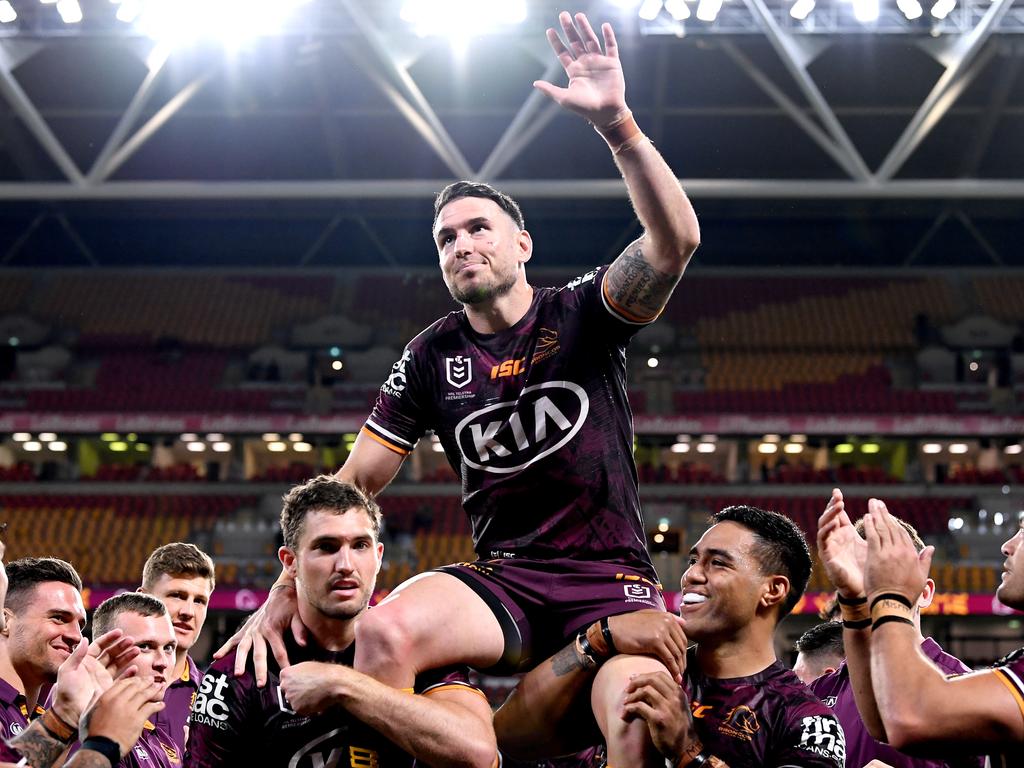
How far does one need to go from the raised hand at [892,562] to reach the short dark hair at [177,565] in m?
4.82

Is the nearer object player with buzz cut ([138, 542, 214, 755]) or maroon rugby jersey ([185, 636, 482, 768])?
maroon rugby jersey ([185, 636, 482, 768])

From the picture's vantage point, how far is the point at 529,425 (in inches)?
175

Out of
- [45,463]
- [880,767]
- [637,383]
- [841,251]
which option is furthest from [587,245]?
[880,767]

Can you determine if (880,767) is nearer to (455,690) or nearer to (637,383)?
(455,690)

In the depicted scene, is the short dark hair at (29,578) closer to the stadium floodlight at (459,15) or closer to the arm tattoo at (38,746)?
the arm tattoo at (38,746)

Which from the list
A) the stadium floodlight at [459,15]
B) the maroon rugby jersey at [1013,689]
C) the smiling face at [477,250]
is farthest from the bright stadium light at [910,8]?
the maroon rugby jersey at [1013,689]

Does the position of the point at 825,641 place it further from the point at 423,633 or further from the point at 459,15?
the point at 459,15

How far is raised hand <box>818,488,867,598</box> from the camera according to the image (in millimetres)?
4441

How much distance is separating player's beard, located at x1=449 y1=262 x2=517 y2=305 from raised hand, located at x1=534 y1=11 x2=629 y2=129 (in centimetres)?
68

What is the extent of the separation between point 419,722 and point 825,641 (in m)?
3.94

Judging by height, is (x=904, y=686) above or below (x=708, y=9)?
below

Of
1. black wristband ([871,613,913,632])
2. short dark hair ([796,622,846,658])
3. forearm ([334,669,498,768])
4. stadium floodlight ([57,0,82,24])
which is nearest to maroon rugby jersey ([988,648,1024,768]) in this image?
black wristband ([871,613,913,632])

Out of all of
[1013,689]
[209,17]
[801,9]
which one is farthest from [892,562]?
[209,17]

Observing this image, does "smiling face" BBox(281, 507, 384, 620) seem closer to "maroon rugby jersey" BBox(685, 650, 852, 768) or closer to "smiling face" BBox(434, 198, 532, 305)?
"smiling face" BBox(434, 198, 532, 305)
